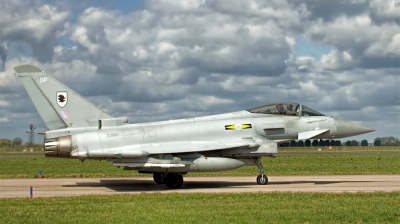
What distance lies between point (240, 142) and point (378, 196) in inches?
234

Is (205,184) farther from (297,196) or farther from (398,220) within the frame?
(398,220)

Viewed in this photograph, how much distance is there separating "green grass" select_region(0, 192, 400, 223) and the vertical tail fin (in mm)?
4650

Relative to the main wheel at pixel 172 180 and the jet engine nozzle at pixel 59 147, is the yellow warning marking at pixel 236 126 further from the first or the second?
the jet engine nozzle at pixel 59 147

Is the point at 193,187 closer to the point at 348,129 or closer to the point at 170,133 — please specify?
the point at 170,133

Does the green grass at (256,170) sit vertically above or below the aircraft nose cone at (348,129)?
below

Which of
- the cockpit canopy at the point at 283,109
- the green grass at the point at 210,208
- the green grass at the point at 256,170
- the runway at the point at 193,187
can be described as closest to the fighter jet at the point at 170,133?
the cockpit canopy at the point at 283,109

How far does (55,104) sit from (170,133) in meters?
4.74

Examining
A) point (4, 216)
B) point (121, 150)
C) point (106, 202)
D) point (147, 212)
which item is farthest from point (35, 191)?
point (147, 212)

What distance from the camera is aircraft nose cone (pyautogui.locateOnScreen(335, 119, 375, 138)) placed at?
70.7ft

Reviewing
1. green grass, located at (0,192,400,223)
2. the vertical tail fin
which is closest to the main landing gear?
green grass, located at (0,192,400,223)

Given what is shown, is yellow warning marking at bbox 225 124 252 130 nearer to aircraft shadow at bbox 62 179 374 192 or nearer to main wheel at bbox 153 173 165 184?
aircraft shadow at bbox 62 179 374 192

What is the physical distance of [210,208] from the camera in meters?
13.8

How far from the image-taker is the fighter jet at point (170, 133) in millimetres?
19328

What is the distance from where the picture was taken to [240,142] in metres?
20.3
